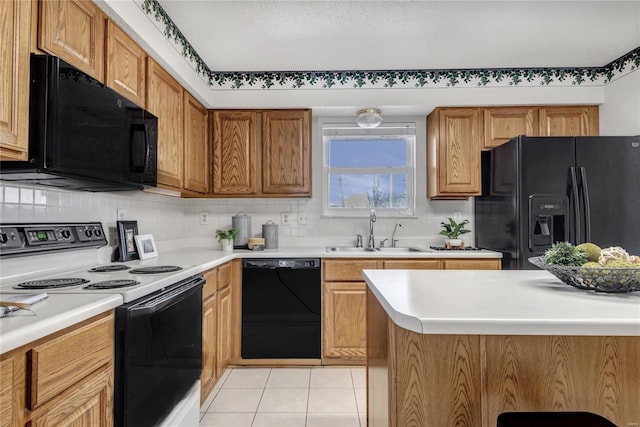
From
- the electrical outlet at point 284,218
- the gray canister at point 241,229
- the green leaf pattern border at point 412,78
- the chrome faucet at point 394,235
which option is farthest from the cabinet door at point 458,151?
the gray canister at point 241,229

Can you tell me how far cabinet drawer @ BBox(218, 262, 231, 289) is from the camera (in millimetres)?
2541

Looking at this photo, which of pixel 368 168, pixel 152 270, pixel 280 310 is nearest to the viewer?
pixel 152 270

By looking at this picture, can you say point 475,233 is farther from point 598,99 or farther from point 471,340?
point 471,340

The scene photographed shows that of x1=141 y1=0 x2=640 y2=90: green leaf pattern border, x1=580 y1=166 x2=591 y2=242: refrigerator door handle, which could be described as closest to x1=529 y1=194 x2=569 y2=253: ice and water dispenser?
x1=580 y1=166 x2=591 y2=242: refrigerator door handle

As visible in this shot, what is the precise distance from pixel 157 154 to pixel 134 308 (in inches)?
44.7

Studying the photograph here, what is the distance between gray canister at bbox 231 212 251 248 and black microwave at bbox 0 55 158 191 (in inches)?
56.4

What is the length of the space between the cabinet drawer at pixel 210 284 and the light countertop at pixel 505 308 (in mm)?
1254

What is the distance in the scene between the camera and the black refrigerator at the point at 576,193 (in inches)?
104

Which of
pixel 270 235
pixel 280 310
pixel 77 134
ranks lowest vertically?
pixel 280 310

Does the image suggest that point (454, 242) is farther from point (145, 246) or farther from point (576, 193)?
point (145, 246)

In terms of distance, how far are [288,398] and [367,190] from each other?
6.56 feet

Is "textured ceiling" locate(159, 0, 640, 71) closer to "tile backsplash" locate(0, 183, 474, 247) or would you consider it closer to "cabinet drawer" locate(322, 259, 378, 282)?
"tile backsplash" locate(0, 183, 474, 247)

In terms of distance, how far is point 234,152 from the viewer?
3211 millimetres

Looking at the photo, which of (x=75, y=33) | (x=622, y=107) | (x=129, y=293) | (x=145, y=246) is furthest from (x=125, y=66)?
(x=622, y=107)
